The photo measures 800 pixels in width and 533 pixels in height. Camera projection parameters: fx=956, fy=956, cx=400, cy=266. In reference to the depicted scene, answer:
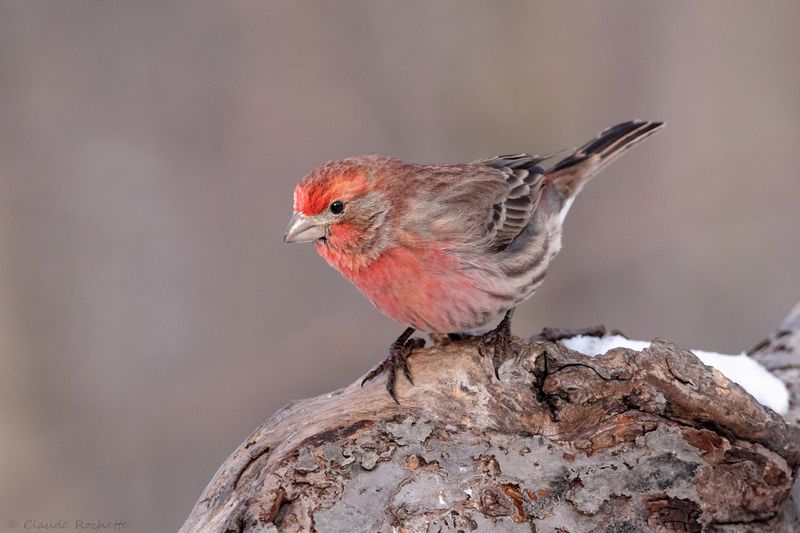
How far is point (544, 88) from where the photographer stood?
7.39m

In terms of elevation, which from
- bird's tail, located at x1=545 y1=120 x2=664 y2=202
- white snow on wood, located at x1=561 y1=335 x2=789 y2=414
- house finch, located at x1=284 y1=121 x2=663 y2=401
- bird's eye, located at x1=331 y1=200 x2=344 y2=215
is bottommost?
white snow on wood, located at x1=561 y1=335 x2=789 y2=414

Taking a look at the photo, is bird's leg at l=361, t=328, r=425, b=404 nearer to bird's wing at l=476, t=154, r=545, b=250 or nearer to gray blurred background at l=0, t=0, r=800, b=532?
bird's wing at l=476, t=154, r=545, b=250

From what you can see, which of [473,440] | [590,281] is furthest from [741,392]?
[590,281]

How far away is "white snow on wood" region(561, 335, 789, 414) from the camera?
388 cm

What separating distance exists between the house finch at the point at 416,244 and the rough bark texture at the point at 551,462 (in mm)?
394

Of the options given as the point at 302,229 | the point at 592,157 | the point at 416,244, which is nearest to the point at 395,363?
the point at 416,244

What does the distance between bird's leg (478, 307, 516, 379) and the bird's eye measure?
80 centimetres

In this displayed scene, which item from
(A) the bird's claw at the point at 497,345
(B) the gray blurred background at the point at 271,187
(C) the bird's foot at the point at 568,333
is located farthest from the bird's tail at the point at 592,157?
(B) the gray blurred background at the point at 271,187

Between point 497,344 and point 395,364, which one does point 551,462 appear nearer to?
point 497,344

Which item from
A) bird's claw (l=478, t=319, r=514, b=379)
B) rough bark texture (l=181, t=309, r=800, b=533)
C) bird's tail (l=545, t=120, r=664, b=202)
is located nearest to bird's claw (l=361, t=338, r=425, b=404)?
rough bark texture (l=181, t=309, r=800, b=533)

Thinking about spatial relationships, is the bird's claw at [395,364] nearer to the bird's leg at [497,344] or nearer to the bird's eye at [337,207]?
the bird's leg at [497,344]

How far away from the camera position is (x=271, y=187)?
22.9 ft

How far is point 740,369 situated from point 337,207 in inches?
73.0

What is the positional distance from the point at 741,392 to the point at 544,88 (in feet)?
15.1
